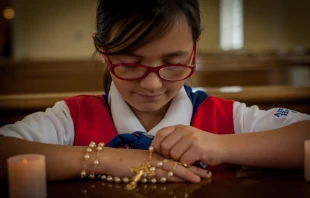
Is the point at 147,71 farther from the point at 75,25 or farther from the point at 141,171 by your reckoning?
the point at 75,25

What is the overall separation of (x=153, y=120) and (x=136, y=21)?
35cm

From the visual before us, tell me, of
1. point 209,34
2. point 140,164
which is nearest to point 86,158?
point 140,164

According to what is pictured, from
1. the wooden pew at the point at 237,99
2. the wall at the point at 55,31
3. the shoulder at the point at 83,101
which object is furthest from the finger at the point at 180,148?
the wall at the point at 55,31

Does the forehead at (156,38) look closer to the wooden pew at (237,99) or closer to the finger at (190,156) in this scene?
the finger at (190,156)

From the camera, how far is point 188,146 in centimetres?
92

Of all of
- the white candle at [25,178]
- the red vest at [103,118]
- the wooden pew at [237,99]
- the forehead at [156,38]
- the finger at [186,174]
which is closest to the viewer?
the white candle at [25,178]

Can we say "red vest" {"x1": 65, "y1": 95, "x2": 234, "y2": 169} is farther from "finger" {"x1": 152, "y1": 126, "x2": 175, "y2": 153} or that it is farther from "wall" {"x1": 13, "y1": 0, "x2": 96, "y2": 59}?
"wall" {"x1": 13, "y1": 0, "x2": 96, "y2": 59}

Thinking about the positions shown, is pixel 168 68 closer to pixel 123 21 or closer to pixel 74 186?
pixel 123 21

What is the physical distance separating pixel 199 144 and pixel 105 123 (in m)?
0.37

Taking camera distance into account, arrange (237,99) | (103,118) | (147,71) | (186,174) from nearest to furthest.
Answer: (186,174) < (147,71) < (103,118) < (237,99)

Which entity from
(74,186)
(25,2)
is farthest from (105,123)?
(25,2)

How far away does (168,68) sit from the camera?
1029 millimetres

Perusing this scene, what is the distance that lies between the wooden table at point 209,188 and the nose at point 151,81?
0.83 ft

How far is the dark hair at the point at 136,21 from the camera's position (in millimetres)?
1003
